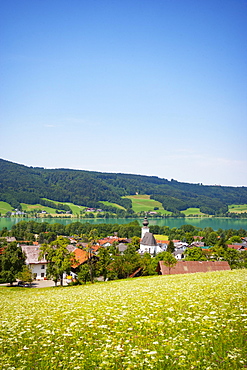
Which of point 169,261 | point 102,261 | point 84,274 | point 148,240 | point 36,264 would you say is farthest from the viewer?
point 148,240

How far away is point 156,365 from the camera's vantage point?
7.17m

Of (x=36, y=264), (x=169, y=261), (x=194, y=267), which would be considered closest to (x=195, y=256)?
(x=194, y=267)

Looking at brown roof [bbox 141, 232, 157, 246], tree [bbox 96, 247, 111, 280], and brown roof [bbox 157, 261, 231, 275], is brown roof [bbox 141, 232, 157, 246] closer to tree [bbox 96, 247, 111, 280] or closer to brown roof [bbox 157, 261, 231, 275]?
brown roof [bbox 157, 261, 231, 275]

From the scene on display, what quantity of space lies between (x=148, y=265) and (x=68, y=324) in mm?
45514

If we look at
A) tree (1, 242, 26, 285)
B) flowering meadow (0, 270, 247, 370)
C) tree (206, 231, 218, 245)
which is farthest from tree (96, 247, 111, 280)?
tree (206, 231, 218, 245)

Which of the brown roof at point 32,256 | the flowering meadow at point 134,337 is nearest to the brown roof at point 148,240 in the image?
the brown roof at point 32,256

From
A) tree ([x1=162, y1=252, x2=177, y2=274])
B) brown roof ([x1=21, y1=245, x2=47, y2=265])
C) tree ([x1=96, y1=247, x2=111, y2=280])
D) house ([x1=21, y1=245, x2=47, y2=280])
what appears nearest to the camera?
tree ([x1=96, y1=247, x2=111, y2=280])

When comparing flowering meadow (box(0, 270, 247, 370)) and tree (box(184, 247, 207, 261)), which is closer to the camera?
flowering meadow (box(0, 270, 247, 370))

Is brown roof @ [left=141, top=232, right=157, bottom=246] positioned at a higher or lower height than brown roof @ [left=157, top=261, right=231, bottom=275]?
lower

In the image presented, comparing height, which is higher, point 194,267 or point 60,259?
point 60,259

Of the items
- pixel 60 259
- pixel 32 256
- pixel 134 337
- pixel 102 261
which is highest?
pixel 134 337

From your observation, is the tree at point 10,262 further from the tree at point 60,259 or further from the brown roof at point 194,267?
the brown roof at point 194,267

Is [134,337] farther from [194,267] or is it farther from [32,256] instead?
[32,256]

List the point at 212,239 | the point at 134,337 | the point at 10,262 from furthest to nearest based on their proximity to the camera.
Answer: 1. the point at 212,239
2. the point at 10,262
3. the point at 134,337
